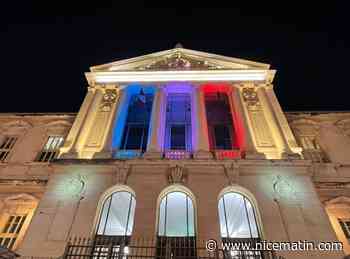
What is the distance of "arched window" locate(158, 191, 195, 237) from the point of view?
14.1m

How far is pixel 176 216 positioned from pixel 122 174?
3575 millimetres

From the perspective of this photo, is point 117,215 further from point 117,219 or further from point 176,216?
point 176,216

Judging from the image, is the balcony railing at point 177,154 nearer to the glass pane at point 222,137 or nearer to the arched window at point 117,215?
the glass pane at point 222,137

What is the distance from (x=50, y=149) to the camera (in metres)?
20.6

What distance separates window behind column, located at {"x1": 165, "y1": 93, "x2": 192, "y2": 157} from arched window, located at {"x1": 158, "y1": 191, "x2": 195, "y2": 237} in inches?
149

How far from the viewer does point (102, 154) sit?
17.3 metres

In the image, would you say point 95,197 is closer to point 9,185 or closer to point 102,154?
point 102,154

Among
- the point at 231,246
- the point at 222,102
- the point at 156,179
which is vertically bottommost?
the point at 231,246

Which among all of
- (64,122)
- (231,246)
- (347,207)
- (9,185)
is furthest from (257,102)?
(9,185)

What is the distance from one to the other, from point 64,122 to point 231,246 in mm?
15795

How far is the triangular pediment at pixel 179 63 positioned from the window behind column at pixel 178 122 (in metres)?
2.60

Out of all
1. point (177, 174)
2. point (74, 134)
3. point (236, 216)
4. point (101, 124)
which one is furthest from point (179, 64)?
point (236, 216)

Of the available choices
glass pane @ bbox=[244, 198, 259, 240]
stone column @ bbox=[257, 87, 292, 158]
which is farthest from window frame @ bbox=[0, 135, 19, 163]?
stone column @ bbox=[257, 87, 292, 158]

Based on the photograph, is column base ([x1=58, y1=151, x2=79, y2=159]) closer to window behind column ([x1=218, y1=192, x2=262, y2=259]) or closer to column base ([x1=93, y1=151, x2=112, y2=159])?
column base ([x1=93, y1=151, x2=112, y2=159])
